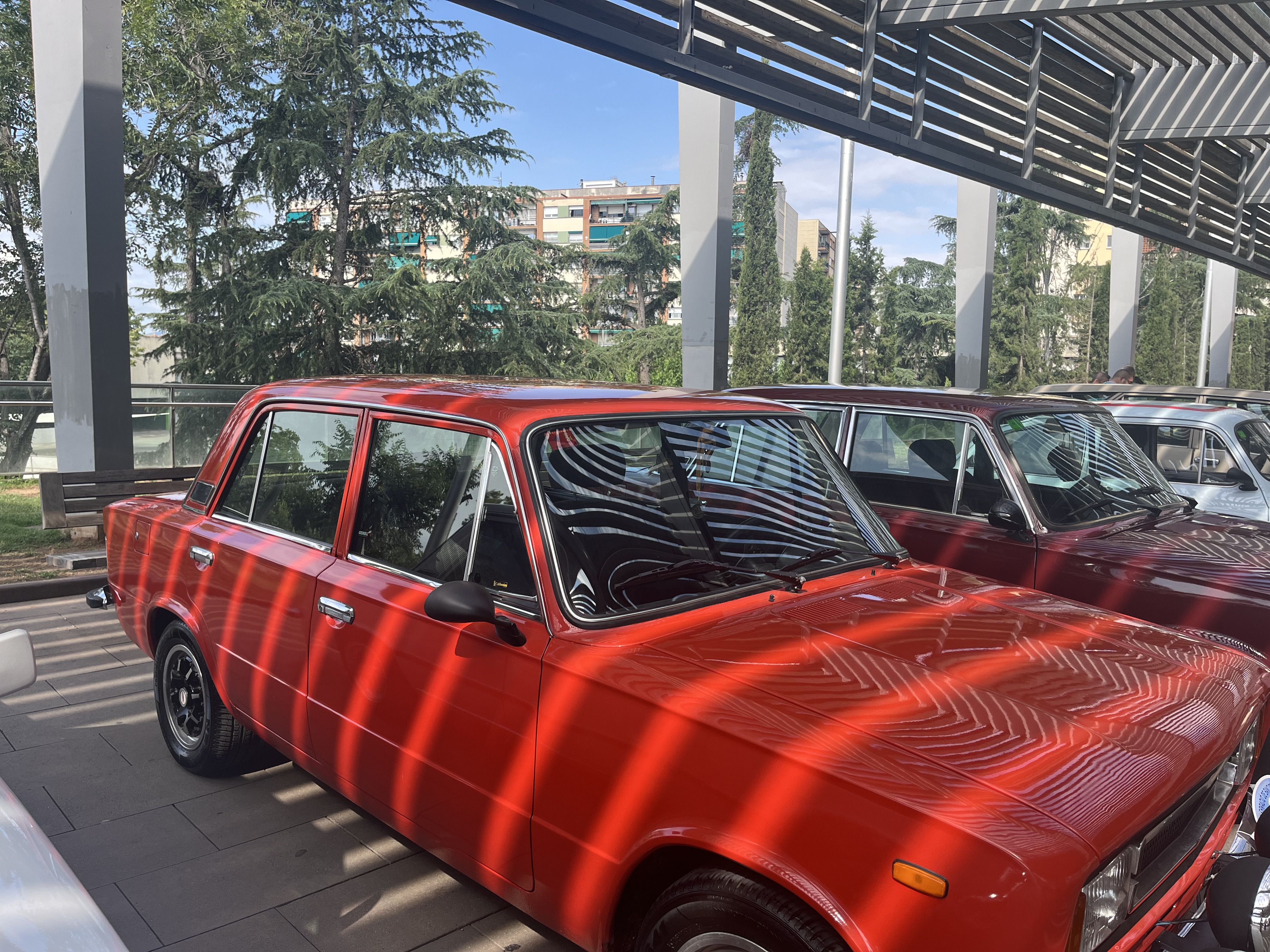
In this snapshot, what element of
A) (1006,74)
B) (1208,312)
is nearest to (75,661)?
(1006,74)

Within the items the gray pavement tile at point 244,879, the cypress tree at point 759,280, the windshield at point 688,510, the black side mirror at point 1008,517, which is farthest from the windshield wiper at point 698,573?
the cypress tree at point 759,280

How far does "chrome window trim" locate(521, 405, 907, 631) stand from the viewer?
2564 millimetres

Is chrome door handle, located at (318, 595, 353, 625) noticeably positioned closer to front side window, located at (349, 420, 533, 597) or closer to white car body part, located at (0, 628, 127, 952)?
front side window, located at (349, 420, 533, 597)

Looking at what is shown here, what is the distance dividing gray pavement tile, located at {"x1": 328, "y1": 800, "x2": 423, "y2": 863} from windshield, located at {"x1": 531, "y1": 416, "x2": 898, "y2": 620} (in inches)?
63.5

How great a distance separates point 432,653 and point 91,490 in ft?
23.8

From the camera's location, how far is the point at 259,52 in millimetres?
21438

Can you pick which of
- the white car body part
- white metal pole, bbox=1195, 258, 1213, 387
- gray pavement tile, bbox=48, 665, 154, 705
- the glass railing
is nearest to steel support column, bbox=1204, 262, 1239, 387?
white metal pole, bbox=1195, 258, 1213, 387

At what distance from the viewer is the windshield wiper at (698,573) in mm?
2746

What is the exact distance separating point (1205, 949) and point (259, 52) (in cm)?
2445

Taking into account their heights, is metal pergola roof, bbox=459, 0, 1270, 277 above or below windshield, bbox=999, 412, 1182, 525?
above

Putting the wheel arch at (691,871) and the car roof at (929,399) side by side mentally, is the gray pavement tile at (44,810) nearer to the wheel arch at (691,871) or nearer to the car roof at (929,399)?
the wheel arch at (691,871)

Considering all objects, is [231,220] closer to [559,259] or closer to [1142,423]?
[559,259]

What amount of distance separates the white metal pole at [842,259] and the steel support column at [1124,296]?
349 inches

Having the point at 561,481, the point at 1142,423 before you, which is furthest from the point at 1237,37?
the point at 561,481
